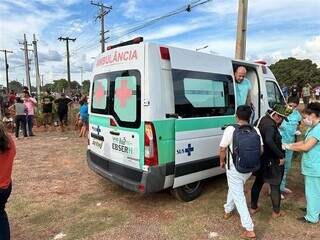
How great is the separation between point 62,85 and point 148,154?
89.3 metres

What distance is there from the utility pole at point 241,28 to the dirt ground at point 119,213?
151 inches

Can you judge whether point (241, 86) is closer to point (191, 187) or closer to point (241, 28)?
point (191, 187)

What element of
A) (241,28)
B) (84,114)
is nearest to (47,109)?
(84,114)

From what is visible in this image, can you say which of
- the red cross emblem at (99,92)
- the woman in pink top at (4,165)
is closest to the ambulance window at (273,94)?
the red cross emblem at (99,92)

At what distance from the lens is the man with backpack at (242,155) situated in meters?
4.09

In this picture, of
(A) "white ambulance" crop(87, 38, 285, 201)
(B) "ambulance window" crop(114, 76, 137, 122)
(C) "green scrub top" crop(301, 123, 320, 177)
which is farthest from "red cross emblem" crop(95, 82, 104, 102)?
(C) "green scrub top" crop(301, 123, 320, 177)

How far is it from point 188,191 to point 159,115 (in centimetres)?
157

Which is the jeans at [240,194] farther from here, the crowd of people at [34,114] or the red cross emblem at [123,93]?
the crowd of people at [34,114]

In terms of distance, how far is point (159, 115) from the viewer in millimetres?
4617

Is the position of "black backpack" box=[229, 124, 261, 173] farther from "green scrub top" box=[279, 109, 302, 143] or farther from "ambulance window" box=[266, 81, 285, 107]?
"ambulance window" box=[266, 81, 285, 107]

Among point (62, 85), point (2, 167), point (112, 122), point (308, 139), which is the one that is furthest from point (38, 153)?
point (62, 85)

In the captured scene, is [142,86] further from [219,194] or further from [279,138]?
[219,194]

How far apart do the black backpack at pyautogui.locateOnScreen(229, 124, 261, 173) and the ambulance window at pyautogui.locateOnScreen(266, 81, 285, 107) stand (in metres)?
2.97

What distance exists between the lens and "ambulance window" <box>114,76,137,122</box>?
15.7 ft
